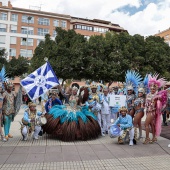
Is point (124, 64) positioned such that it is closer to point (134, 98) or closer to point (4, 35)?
point (134, 98)

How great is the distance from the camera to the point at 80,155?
5.03 m

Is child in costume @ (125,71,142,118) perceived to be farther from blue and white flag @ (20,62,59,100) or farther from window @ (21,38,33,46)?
window @ (21,38,33,46)

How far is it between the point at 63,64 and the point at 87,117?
1504cm

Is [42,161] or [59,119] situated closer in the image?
[42,161]

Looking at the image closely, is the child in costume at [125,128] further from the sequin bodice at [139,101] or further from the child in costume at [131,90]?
the child in costume at [131,90]

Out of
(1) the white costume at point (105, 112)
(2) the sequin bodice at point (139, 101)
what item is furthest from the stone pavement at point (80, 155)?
(2) the sequin bodice at point (139, 101)

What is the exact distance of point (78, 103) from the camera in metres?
6.90

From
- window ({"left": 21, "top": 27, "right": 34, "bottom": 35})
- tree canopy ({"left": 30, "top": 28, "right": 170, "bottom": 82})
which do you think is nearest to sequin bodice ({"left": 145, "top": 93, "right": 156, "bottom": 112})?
tree canopy ({"left": 30, "top": 28, "right": 170, "bottom": 82})

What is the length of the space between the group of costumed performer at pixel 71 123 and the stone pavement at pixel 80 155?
0.21 meters

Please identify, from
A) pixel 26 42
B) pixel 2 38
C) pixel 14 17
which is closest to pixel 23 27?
pixel 14 17

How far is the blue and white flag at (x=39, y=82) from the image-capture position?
22.0ft

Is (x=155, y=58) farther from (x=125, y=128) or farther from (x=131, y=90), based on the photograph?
(x=125, y=128)

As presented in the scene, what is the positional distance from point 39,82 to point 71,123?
171 centimetres

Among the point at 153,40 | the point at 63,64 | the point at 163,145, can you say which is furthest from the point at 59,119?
the point at 153,40
